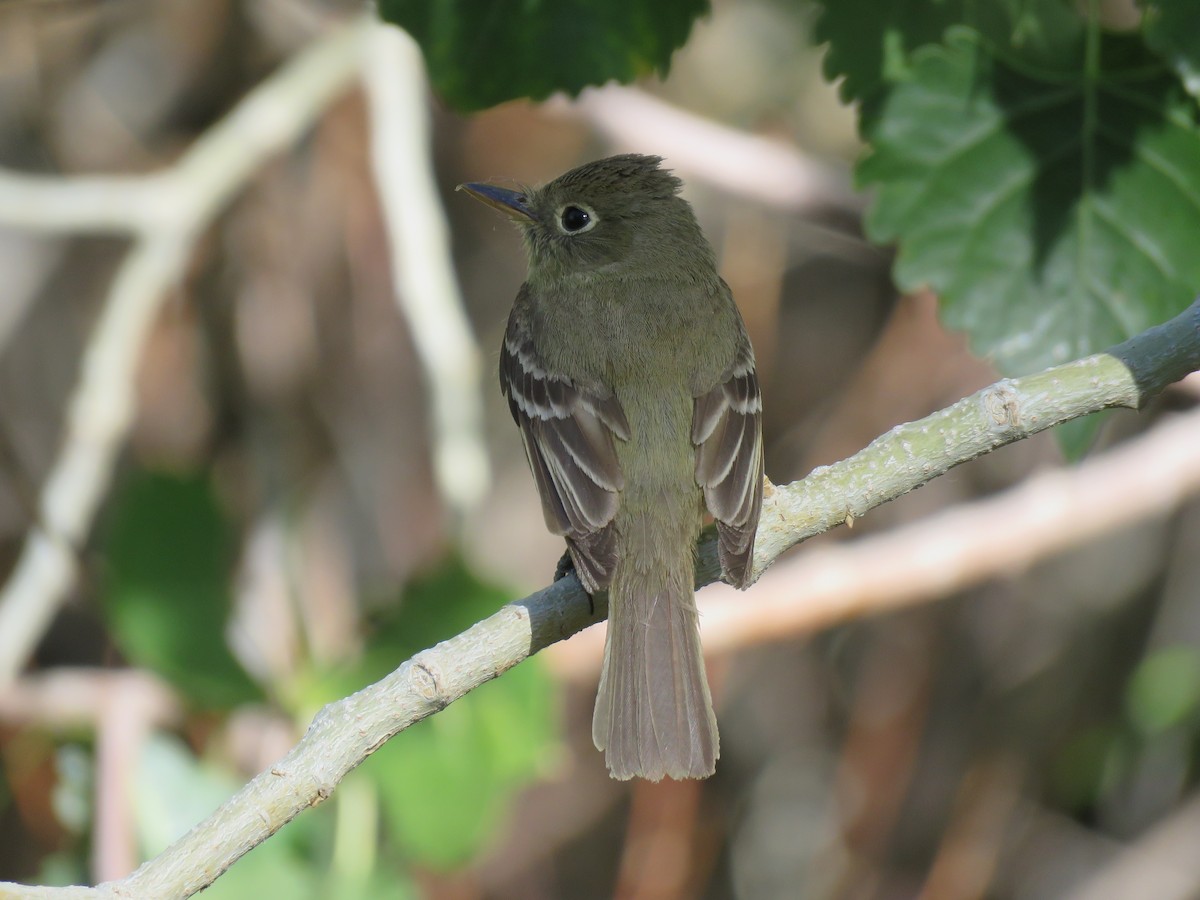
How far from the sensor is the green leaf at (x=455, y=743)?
3.58m

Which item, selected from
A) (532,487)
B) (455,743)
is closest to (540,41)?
(455,743)

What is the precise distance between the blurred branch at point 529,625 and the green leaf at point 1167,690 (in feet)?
9.19

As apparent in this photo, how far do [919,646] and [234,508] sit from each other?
9.43ft

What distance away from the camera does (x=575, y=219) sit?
379 cm

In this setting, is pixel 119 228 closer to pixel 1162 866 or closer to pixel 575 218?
pixel 575 218

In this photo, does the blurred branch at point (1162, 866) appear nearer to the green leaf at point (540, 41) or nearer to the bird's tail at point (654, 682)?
the bird's tail at point (654, 682)

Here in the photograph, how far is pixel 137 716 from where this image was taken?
3.94 meters

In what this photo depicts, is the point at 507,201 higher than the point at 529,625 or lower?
higher

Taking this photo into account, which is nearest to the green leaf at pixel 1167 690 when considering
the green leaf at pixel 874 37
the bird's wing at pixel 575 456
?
the bird's wing at pixel 575 456

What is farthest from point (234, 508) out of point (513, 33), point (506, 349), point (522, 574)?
point (513, 33)

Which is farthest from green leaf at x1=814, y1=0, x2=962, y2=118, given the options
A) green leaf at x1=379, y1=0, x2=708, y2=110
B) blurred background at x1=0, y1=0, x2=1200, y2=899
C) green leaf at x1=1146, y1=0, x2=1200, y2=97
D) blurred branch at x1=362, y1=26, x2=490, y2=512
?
blurred background at x1=0, y1=0, x2=1200, y2=899

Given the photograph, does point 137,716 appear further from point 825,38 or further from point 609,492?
point 825,38

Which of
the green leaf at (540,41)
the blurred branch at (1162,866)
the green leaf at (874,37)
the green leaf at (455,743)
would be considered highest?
the green leaf at (540,41)

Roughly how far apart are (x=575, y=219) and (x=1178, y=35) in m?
1.76
